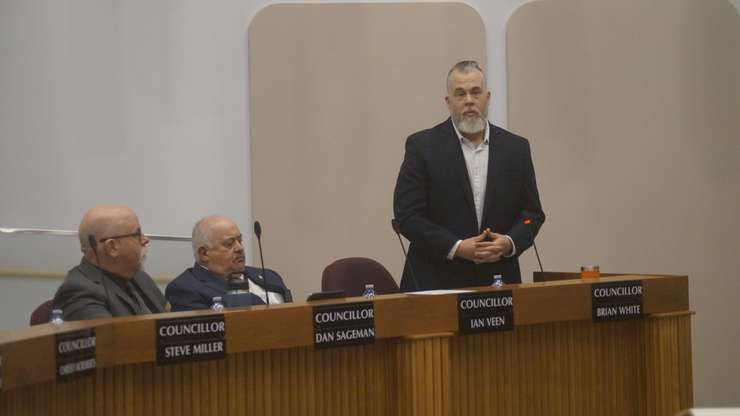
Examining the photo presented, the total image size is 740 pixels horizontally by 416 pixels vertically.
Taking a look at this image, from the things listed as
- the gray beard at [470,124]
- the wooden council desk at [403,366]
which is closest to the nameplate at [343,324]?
the wooden council desk at [403,366]

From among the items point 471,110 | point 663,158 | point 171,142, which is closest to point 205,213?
point 171,142

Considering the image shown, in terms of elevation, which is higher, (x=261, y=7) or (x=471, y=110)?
(x=261, y=7)

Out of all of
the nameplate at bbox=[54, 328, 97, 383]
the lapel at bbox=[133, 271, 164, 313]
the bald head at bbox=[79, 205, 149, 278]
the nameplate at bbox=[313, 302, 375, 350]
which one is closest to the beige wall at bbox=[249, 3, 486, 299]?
the lapel at bbox=[133, 271, 164, 313]

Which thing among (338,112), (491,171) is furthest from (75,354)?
(338,112)

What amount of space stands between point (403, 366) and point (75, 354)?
1.17 m

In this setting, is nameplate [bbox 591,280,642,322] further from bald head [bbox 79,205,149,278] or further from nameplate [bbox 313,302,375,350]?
bald head [bbox 79,205,149,278]

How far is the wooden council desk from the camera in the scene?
2742mm

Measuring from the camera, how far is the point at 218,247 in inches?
159

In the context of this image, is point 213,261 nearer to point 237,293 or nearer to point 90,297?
point 237,293

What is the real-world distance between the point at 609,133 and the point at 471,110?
2180 mm

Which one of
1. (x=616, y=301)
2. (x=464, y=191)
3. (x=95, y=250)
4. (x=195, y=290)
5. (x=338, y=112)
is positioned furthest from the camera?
(x=338, y=112)

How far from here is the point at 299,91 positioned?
6152 mm

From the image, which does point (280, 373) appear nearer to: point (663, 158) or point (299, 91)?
point (299, 91)

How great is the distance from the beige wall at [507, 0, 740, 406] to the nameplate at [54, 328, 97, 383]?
4037mm
